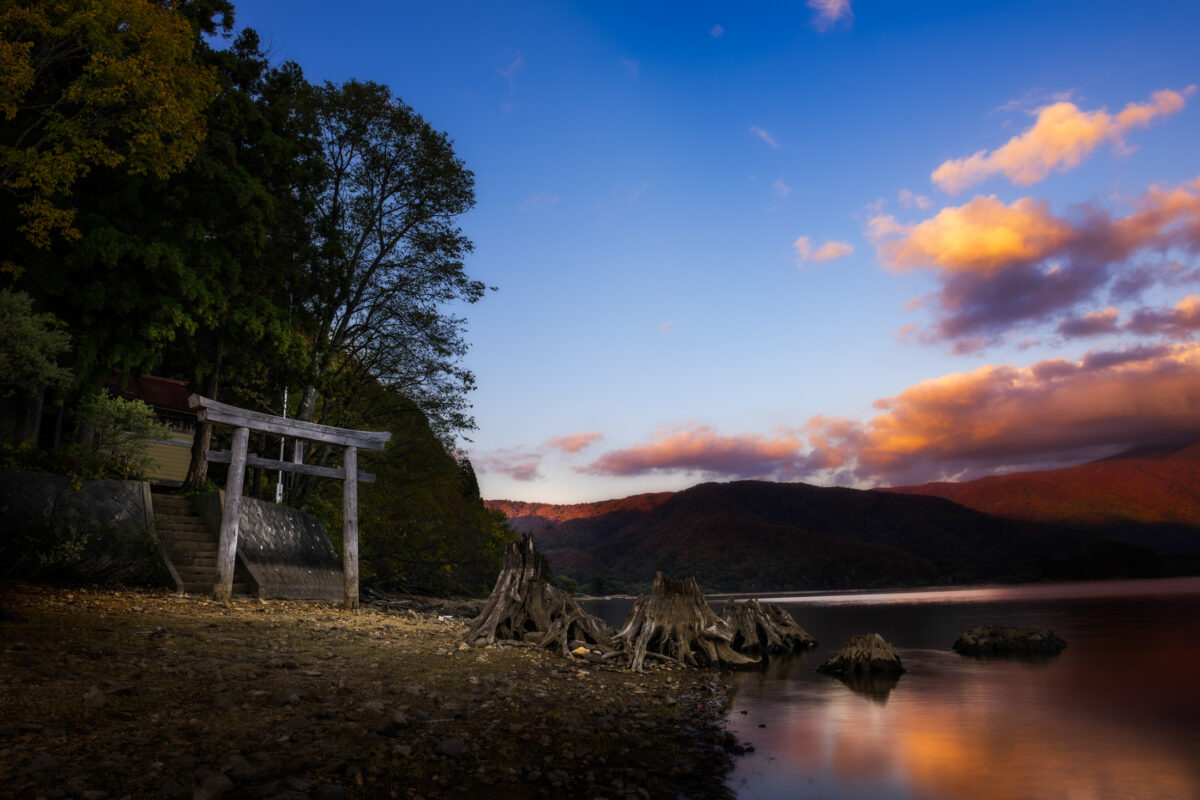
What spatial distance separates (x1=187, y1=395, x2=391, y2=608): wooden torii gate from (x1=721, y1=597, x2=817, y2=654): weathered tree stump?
12452 millimetres

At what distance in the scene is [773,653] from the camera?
2498cm

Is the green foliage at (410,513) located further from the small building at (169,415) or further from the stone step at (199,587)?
the stone step at (199,587)

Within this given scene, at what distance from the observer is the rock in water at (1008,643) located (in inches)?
944

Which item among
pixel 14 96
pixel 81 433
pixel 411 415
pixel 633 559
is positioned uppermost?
pixel 14 96

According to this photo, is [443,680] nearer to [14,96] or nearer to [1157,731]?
[1157,731]

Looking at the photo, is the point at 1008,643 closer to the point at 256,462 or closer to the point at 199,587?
the point at 199,587

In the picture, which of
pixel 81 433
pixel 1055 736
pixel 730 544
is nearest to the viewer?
pixel 1055 736

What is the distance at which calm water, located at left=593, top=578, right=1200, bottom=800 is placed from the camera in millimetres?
8742

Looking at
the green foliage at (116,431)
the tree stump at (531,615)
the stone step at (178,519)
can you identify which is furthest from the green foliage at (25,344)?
the tree stump at (531,615)

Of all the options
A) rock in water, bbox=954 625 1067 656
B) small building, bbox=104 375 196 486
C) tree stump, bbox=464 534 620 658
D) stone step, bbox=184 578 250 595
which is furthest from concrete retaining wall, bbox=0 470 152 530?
rock in water, bbox=954 625 1067 656

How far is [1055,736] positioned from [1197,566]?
164m

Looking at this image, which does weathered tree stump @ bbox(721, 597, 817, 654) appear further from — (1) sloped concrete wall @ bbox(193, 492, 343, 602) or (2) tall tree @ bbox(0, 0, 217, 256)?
(2) tall tree @ bbox(0, 0, 217, 256)

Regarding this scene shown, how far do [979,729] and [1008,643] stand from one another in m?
14.7

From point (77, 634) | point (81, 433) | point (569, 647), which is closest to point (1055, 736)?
point (569, 647)
